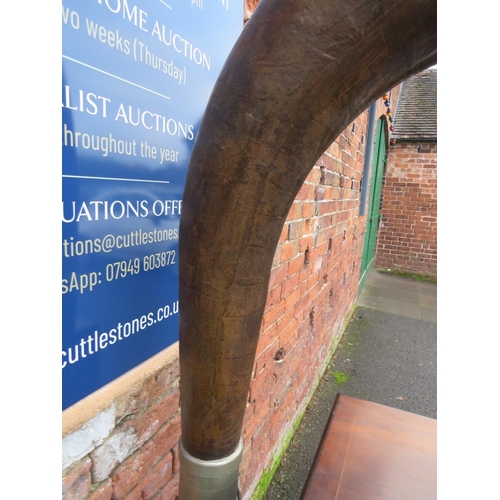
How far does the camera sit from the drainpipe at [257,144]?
55 cm

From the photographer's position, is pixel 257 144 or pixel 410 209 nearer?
pixel 257 144

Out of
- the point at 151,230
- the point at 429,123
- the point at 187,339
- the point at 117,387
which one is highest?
the point at 429,123

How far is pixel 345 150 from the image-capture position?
3285 mm

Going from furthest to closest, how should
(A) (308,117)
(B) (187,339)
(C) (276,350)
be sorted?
(C) (276,350)
(B) (187,339)
(A) (308,117)

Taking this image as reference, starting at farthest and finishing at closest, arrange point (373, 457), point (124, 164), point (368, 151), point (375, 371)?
point (368, 151) < point (375, 371) < point (373, 457) < point (124, 164)

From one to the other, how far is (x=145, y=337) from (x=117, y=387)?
15 cm

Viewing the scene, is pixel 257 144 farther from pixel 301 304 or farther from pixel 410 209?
pixel 410 209

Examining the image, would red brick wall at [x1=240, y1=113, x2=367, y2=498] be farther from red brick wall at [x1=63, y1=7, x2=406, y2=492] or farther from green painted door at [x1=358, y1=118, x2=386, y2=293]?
green painted door at [x1=358, y1=118, x2=386, y2=293]

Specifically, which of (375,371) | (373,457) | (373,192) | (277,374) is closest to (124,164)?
(373,457)

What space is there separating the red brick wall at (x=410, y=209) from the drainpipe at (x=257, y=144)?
9138 mm

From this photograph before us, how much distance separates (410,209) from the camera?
30.4 ft

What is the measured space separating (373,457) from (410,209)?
342 inches
